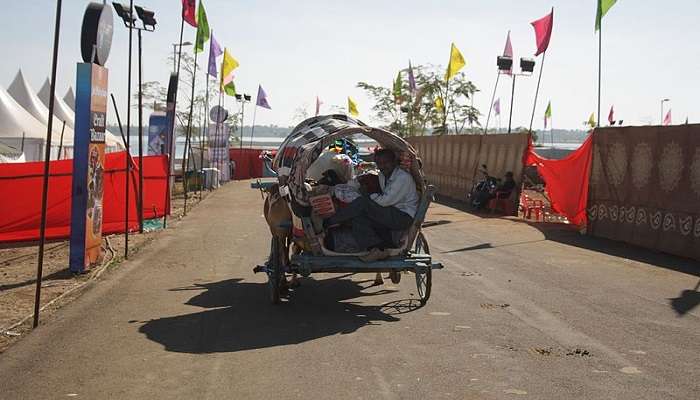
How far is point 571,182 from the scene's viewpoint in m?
20.5

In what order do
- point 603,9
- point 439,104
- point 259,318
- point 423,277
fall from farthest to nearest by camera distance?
point 439,104, point 603,9, point 423,277, point 259,318

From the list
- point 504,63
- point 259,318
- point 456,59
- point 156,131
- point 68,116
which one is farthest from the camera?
point 68,116

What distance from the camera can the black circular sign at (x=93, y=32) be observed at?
12.3m

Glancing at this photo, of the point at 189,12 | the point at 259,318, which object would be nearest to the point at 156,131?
the point at 189,12

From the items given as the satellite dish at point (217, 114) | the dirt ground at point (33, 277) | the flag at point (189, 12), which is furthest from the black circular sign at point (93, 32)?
the satellite dish at point (217, 114)

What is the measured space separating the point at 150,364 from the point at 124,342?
97 centimetres

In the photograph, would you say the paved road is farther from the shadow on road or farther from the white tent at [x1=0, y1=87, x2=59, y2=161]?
the white tent at [x1=0, y1=87, x2=59, y2=161]

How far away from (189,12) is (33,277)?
1279cm

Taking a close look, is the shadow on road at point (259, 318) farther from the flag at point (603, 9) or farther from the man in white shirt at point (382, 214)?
the flag at point (603, 9)

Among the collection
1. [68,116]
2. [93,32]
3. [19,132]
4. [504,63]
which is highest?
[504,63]

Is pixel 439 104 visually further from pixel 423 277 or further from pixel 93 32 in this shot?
pixel 423 277

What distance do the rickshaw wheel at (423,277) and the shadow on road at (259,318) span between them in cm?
20

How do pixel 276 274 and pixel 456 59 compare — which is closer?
pixel 276 274

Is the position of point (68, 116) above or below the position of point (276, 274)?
above
